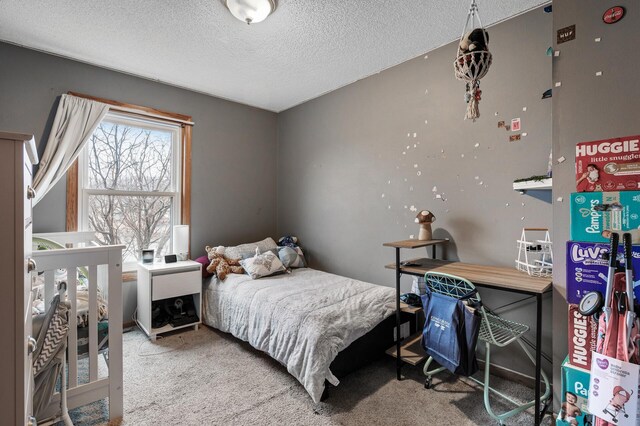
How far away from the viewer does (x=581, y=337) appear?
1217 mm

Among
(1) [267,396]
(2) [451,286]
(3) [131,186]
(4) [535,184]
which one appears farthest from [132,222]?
(4) [535,184]

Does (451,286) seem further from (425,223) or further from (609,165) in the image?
(609,165)

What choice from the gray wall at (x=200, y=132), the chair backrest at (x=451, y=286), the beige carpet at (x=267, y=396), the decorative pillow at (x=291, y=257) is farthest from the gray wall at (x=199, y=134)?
the chair backrest at (x=451, y=286)

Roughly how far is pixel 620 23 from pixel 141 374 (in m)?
3.36

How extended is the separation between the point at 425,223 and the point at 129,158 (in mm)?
2998

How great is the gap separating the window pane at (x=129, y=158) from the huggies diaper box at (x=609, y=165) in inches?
138

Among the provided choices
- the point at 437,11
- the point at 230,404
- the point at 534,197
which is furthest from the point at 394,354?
the point at 437,11

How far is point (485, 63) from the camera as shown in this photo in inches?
57.8

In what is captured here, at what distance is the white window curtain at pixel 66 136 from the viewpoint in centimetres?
249

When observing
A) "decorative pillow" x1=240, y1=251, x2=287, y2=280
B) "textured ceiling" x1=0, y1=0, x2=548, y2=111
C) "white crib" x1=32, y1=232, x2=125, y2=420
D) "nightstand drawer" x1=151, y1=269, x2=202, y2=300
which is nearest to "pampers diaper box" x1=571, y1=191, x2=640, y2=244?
"textured ceiling" x1=0, y1=0, x2=548, y2=111

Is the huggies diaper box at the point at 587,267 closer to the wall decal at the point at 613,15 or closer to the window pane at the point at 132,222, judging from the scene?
the wall decal at the point at 613,15

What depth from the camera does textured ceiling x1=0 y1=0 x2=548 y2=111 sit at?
2037 millimetres

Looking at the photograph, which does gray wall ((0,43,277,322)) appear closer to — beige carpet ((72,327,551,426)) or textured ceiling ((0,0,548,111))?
textured ceiling ((0,0,548,111))

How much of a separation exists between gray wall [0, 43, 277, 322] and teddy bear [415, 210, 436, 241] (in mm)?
2264
